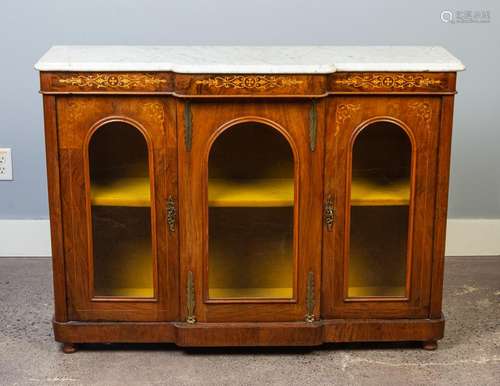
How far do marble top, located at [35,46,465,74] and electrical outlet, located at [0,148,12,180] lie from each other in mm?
691

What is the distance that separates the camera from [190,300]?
2311 mm

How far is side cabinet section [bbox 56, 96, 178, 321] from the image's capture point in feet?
7.30

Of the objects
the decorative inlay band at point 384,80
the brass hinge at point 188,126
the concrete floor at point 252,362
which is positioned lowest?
the concrete floor at point 252,362

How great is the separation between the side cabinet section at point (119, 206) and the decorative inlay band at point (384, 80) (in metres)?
0.42

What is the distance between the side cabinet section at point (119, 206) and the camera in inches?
87.6

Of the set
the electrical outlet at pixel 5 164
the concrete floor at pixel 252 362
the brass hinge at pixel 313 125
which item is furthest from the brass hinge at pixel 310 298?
the electrical outlet at pixel 5 164

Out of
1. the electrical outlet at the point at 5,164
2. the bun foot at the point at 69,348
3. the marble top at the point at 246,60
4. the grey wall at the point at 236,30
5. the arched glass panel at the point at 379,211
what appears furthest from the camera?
the electrical outlet at the point at 5,164

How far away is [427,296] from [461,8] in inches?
39.5

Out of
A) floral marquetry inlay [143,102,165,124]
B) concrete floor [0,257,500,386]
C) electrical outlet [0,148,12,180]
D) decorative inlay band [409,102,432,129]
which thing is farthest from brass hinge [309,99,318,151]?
electrical outlet [0,148,12,180]

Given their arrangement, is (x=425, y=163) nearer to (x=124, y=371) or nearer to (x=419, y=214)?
(x=419, y=214)

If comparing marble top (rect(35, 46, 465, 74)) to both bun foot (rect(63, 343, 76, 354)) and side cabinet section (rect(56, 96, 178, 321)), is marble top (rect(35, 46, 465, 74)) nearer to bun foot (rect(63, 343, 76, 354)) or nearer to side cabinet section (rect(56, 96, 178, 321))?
side cabinet section (rect(56, 96, 178, 321))

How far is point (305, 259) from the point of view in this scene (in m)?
2.30

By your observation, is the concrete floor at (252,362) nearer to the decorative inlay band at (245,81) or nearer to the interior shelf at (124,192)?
the interior shelf at (124,192)

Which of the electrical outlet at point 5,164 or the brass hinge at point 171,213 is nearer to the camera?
the brass hinge at point 171,213
